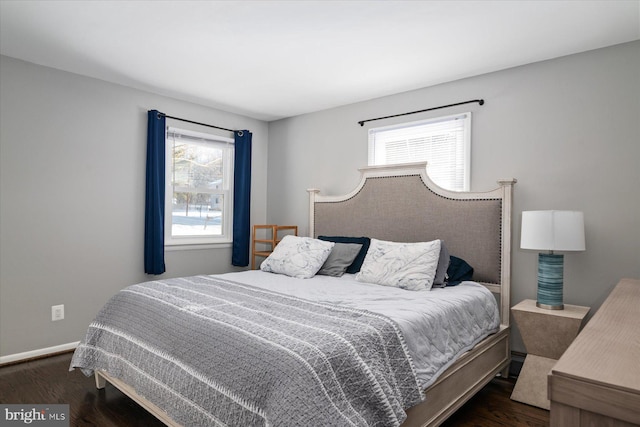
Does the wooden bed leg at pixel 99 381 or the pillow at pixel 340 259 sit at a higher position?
the pillow at pixel 340 259

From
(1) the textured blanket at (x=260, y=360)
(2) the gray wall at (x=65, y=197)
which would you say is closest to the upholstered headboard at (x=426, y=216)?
(1) the textured blanket at (x=260, y=360)

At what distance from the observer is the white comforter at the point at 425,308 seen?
196 cm

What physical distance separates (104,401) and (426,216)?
8.79ft

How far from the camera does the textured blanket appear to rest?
55.8 inches

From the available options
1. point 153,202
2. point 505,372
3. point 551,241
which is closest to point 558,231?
point 551,241

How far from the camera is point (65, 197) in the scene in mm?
3240

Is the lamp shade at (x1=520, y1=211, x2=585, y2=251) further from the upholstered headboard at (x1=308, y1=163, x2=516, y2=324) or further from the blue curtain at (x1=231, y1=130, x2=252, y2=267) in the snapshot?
the blue curtain at (x1=231, y1=130, x2=252, y2=267)

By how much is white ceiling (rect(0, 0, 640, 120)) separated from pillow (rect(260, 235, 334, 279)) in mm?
1456

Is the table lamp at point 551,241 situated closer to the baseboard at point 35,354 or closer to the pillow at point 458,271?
the pillow at point 458,271

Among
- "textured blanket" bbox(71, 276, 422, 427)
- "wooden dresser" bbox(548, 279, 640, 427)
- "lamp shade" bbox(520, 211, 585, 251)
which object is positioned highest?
"lamp shade" bbox(520, 211, 585, 251)

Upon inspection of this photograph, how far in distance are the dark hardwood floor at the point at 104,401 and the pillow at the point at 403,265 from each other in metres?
0.82

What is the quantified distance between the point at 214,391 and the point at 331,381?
49 cm

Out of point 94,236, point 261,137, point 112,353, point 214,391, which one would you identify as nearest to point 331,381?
point 214,391

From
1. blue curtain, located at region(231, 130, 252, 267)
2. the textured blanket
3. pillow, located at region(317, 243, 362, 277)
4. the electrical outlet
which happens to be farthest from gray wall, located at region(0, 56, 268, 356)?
pillow, located at region(317, 243, 362, 277)
